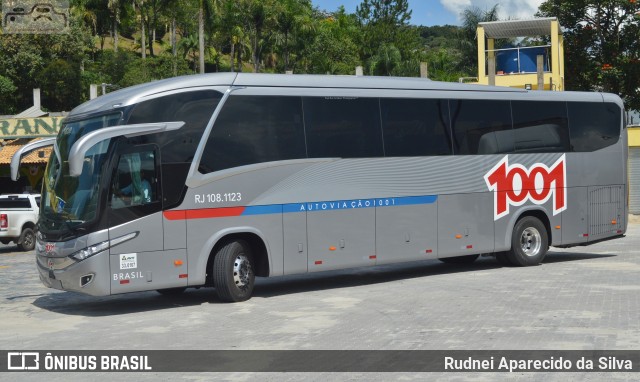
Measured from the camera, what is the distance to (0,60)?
74.0 meters

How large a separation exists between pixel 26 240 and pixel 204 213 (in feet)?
60.9

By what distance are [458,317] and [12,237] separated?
21.9 meters

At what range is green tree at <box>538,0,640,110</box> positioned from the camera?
162 feet

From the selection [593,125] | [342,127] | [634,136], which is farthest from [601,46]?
[342,127]

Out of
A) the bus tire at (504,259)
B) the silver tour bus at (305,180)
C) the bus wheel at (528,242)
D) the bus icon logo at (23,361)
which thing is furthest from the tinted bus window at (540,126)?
the bus icon logo at (23,361)

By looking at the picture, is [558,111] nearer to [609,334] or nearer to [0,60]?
[609,334]

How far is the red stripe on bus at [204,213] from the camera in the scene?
47.9 feet

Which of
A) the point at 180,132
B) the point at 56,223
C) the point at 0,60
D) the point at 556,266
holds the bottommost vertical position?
the point at 556,266

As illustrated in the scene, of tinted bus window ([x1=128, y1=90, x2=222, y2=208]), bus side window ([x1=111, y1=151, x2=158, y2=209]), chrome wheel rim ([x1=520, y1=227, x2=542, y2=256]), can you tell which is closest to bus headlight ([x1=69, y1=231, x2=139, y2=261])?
bus side window ([x1=111, y1=151, x2=158, y2=209])

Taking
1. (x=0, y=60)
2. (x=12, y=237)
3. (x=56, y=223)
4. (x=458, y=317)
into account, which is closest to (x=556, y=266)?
(x=458, y=317)

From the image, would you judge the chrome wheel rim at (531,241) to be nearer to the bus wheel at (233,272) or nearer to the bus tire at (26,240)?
the bus wheel at (233,272)

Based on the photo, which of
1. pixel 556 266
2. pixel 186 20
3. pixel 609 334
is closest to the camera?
pixel 609 334

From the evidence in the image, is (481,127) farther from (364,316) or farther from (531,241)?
(364,316)

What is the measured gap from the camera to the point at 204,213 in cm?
1492
